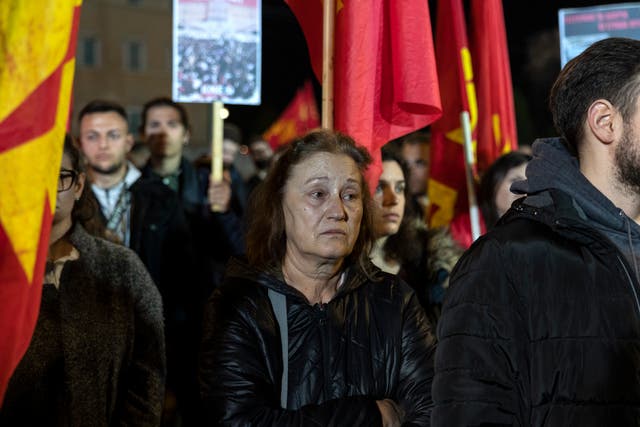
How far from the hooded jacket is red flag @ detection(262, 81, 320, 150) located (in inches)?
436

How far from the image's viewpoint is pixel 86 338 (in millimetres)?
3885

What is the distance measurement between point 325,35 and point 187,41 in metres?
Result: 1.70

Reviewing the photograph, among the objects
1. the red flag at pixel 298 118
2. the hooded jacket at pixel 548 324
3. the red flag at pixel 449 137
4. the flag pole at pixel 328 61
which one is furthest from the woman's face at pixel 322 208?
the red flag at pixel 298 118

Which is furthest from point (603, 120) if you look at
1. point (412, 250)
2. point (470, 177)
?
point (470, 177)

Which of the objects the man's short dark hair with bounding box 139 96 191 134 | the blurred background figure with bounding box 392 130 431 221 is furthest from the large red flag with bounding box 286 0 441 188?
the blurred background figure with bounding box 392 130 431 221

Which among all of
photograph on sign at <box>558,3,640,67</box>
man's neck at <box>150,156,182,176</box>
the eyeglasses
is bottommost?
the eyeglasses

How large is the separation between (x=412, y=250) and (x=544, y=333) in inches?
111

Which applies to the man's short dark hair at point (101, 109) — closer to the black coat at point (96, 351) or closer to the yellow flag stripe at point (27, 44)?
the black coat at point (96, 351)

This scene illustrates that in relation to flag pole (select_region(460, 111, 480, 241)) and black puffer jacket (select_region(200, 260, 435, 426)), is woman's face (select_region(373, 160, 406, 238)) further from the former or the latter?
black puffer jacket (select_region(200, 260, 435, 426))

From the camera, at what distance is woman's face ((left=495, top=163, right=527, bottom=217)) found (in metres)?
5.65

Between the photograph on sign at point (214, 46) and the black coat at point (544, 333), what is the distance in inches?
148

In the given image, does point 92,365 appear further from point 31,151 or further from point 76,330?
point 31,151

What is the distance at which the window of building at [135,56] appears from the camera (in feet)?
174

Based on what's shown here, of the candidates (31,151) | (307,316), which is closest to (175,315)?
(307,316)
